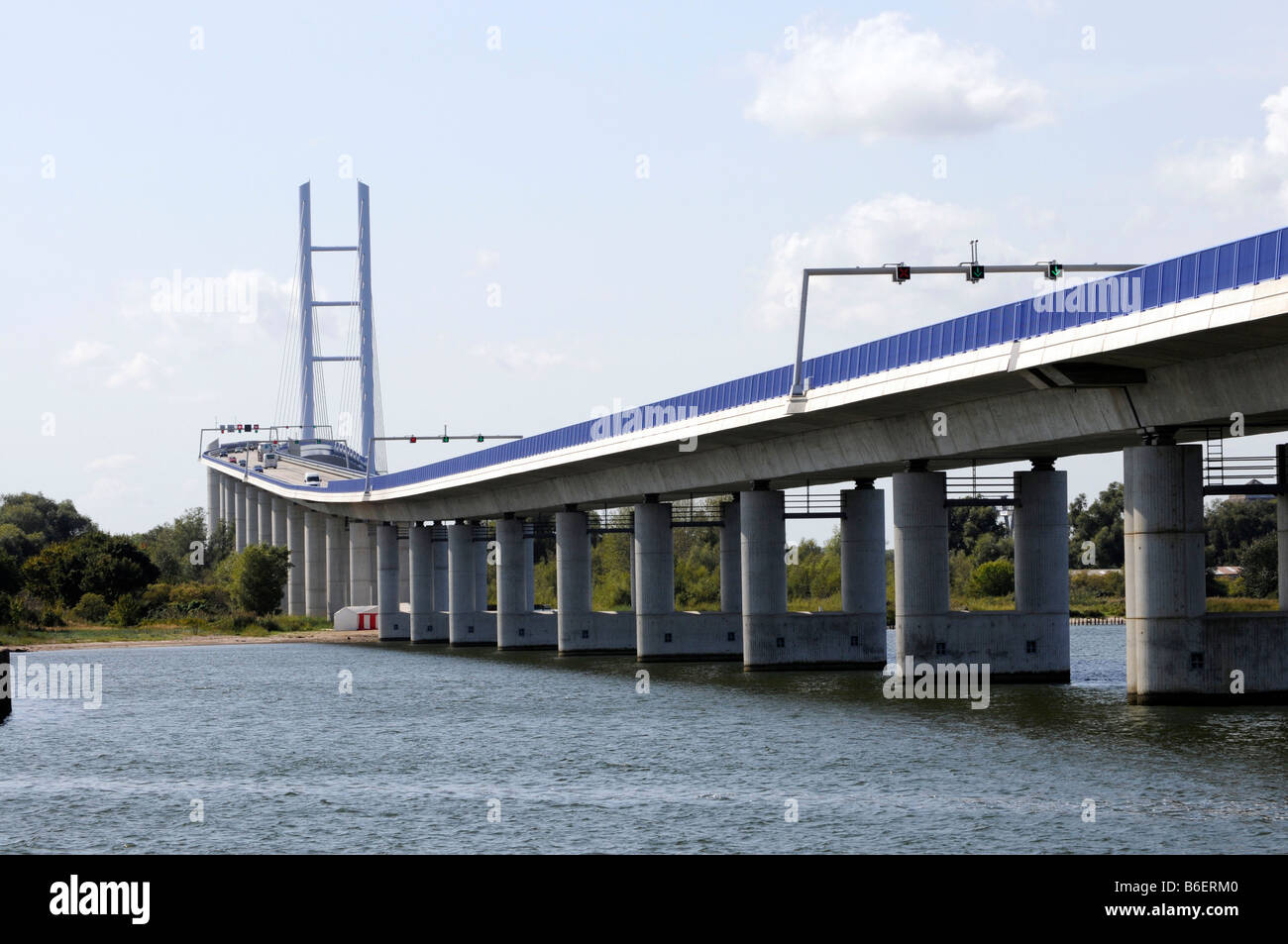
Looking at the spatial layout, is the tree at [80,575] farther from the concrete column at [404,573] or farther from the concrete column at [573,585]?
the concrete column at [573,585]

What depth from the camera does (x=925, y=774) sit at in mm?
33969

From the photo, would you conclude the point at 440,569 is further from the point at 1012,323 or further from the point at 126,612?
the point at 1012,323

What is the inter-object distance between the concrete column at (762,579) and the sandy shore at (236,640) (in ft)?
168

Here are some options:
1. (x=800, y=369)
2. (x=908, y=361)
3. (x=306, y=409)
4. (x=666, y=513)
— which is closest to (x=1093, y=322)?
(x=908, y=361)

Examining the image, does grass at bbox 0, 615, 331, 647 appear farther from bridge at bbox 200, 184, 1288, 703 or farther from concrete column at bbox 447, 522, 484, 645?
bridge at bbox 200, 184, 1288, 703

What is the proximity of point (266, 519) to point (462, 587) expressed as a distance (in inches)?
3125

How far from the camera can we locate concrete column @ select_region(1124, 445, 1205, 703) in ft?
141

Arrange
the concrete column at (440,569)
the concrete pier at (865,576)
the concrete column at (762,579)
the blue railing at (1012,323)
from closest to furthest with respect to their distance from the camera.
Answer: the blue railing at (1012,323)
the concrete column at (762,579)
the concrete pier at (865,576)
the concrete column at (440,569)

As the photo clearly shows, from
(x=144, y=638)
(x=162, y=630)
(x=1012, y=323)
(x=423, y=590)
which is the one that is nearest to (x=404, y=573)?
(x=162, y=630)

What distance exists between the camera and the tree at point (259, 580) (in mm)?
141625

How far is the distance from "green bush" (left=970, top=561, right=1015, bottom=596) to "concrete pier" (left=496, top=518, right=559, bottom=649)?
162ft

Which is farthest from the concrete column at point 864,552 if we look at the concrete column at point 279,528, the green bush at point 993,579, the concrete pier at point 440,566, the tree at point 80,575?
the concrete column at point 279,528

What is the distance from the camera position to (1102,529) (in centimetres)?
16350
